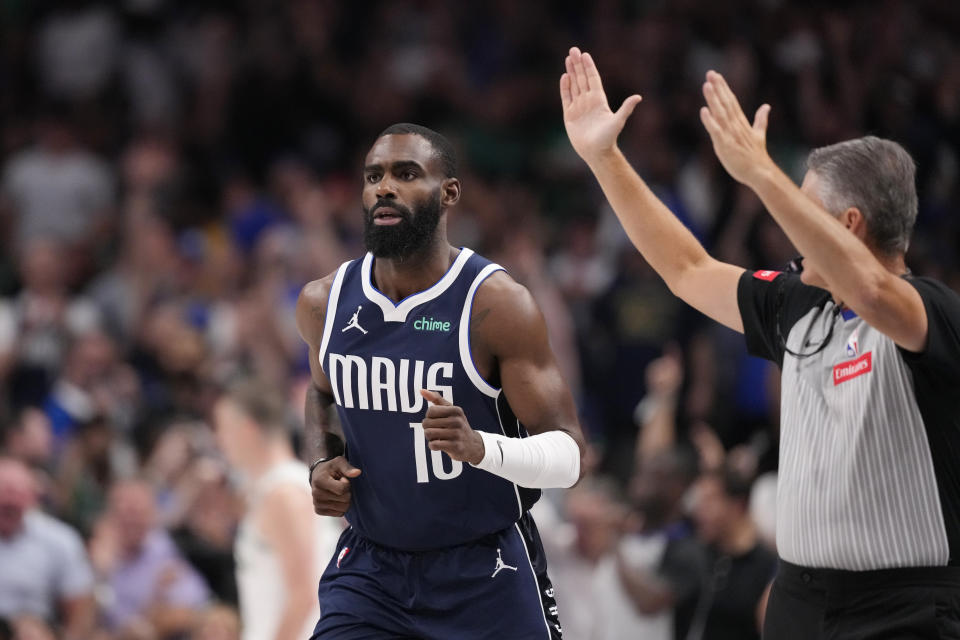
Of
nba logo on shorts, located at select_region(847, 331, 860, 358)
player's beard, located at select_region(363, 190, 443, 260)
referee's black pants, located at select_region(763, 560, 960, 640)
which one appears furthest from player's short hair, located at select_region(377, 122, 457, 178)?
referee's black pants, located at select_region(763, 560, 960, 640)

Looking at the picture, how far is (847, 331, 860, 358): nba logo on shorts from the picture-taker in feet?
13.4

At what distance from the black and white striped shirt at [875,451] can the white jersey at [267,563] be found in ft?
8.82

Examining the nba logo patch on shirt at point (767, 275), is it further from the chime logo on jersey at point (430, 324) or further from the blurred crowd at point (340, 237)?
the blurred crowd at point (340, 237)

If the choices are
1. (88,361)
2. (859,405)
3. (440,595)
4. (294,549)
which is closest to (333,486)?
(440,595)

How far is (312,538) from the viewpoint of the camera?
20.5 feet

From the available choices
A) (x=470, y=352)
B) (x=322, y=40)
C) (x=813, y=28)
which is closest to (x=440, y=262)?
(x=470, y=352)

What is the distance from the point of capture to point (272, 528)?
20.4ft

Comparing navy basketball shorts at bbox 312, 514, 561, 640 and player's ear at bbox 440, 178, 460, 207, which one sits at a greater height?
player's ear at bbox 440, 178, 460, 207

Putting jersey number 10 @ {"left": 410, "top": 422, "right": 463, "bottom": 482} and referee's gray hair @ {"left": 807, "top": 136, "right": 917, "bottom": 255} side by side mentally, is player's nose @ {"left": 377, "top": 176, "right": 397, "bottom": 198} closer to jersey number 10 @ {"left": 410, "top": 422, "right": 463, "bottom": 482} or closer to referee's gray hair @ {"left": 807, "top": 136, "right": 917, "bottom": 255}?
jersey number 10 @ {"left": 410, "top": 422, "right": 463, "bottom": 482}

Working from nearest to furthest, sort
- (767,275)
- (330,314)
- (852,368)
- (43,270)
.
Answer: (852,368) → (767,275) → (330,314) → (43,270)

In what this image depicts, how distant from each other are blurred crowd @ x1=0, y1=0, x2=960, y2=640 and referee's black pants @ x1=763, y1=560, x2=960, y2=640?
306cm

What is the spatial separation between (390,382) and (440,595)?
72cm

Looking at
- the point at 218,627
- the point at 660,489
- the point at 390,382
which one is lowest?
the point at 218,627

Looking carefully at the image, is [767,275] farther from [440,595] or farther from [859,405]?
[440,595]
